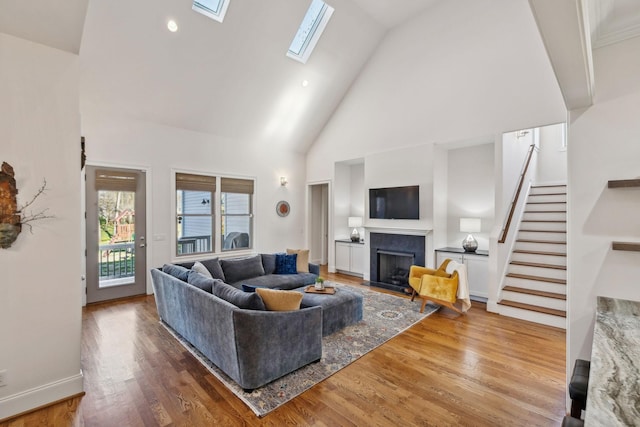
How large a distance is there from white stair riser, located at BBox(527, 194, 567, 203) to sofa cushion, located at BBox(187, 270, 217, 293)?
20.8 feet

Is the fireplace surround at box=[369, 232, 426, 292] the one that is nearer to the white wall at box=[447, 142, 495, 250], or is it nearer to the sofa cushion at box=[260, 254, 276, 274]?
the white wall at box=[447, 142, 495, 250]

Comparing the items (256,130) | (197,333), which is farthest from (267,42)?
(197,333)

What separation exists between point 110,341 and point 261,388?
2167 millimetres

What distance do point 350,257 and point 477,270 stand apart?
9.18 feet

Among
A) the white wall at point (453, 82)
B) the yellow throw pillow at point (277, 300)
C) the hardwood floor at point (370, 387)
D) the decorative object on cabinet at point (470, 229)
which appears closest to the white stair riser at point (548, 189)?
the decorative object on cabinet at point (470, 229)

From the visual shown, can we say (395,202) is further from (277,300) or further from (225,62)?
(225,62)

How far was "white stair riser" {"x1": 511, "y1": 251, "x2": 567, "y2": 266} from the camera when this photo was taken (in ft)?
14.7

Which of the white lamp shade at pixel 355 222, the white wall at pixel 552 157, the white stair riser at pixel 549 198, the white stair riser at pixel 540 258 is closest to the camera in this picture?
the white stair riser at pixel 540 258

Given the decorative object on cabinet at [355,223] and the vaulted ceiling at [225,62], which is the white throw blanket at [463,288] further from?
the vaulted ceiling at [225,62]

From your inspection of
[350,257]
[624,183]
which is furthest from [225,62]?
[624,183]

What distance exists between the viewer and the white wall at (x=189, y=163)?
490 centimetres

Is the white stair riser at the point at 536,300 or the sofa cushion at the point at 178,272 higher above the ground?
the sofa cushion at the point at 178,272

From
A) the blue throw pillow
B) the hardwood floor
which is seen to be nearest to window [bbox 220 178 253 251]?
the blue throw pillow

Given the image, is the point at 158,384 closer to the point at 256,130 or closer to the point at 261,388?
the point at 261,388
